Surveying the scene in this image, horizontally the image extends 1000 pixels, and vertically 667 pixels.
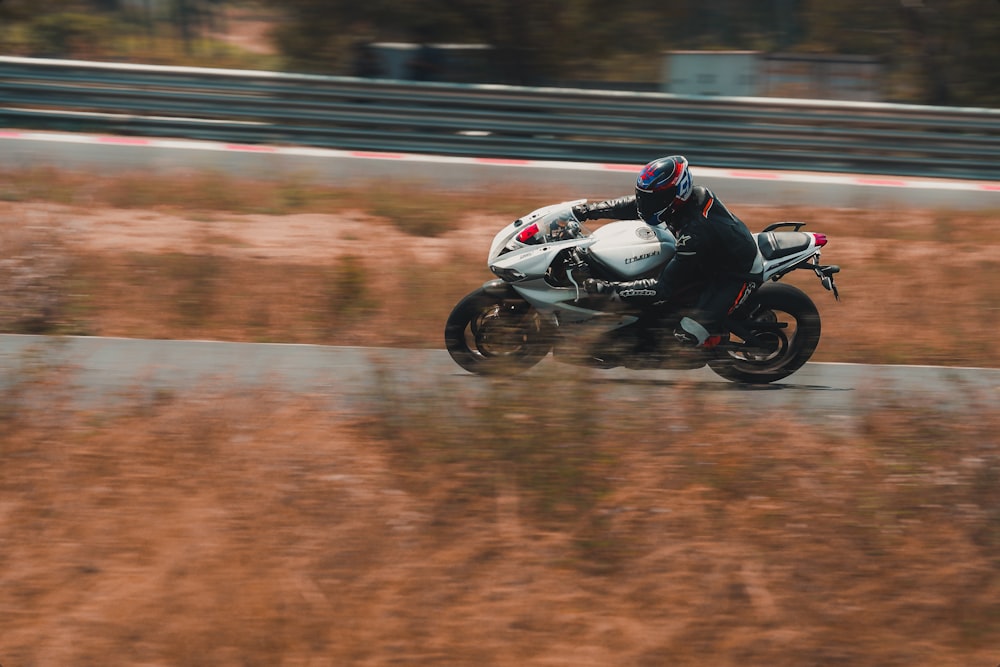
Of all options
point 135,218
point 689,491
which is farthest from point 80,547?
point 135,218

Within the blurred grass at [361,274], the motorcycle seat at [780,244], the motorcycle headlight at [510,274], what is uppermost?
the motorcycle seat at [780,244]

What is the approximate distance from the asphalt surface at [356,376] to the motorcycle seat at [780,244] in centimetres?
95

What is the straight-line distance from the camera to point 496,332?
6.82 metres

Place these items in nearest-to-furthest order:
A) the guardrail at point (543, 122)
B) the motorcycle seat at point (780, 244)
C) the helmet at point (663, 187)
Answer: the helmet at point (663, 187) < the motorcycle seat at point (780, 244) < the guardrail at point (543, 122)

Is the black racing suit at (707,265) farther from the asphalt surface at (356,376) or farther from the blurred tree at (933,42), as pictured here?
the blurred tree at (933,42)

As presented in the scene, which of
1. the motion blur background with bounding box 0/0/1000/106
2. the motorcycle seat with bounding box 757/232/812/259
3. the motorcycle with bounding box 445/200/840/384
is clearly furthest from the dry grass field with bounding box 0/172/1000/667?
the motion blur background with bounding box 0/0/1000/106

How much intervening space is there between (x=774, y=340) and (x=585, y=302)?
137 centimetres

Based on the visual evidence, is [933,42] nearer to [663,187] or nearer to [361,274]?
[361,274]

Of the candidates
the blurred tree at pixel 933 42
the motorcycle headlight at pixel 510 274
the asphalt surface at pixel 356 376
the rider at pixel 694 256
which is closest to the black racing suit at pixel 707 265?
the rider at pixel 694 256

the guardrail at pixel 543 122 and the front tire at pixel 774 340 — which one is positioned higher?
the guardrail at pixel 543 122

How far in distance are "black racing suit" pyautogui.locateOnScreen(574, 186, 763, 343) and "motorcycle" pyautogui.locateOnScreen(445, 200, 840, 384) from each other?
0.10m

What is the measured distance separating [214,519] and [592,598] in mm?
1936

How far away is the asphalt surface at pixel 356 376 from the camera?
654 cm

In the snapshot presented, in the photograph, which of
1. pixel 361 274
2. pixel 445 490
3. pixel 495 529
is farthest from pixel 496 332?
pixel 361 274
